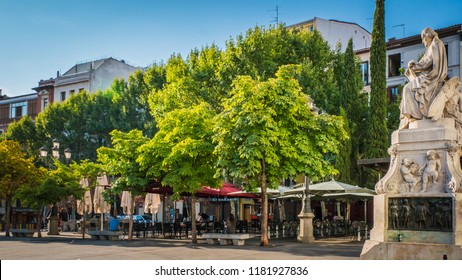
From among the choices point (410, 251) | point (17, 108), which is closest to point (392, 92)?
point (410, 251)

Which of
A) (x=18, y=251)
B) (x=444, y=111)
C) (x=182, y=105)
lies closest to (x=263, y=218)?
(x=18, y=251)

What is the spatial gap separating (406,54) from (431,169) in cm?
3641

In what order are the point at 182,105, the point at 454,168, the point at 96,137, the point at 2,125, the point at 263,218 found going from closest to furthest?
the point at 454,168 < the point at 263,218 < the point at 182,105 < the point at 96,137 < the point at 2,125

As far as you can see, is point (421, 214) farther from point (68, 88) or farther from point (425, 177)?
point (68, 88)

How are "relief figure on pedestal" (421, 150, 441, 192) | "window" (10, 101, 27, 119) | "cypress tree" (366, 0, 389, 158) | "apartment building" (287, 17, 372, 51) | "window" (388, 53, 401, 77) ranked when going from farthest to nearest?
"window" (10, 101, 27, 119) → "apartment building" (287, 17, 372, 51) → "window" (388, 53, 401, 77) → "cypress tree" (366, 0, 389, 158) → "relief figure on pedestal" (421, 150, 441, 192)

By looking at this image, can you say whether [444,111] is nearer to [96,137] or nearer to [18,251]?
[18,251]

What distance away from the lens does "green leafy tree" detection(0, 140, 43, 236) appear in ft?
105

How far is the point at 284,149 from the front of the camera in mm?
22172

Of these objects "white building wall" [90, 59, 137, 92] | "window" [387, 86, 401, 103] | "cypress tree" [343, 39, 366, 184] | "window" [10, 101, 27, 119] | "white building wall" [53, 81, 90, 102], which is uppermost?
"white building wall" [90, 59, 137, 92]

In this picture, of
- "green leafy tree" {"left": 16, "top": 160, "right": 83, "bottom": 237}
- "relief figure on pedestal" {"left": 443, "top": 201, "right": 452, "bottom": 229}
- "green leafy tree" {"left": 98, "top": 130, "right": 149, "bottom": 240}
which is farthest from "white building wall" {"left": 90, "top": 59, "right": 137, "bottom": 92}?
"relief figure on pedestal" {"left": 443, "top": 201, "right": 452, "bottom": 229}

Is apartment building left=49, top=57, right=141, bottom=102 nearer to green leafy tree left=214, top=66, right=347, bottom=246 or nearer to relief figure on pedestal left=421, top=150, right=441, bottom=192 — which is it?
green leafy tree left=214, top=66, right=347, bottom=246

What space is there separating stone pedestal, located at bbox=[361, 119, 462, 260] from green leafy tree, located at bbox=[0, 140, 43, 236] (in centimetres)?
2159

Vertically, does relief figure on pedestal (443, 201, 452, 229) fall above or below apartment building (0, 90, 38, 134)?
below
